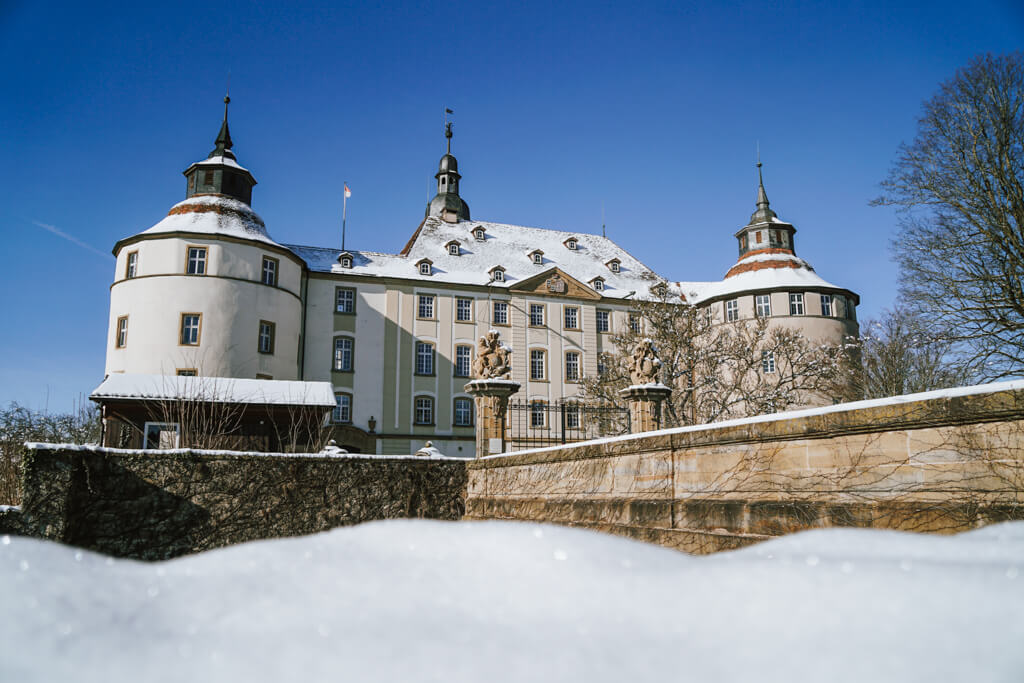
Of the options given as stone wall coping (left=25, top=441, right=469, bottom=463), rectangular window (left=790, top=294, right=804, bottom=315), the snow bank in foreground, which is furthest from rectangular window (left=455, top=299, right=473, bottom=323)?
the snow bank in foreground

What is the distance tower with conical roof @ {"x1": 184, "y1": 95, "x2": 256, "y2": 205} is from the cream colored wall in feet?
14.6

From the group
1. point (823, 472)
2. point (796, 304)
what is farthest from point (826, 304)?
point (823, 472)

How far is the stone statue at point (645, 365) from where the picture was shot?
17.3m

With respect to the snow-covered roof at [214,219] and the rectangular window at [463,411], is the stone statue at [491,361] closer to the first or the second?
the snow-covered roof at [214,219]

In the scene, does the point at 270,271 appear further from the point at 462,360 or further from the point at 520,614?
the point at 520,614

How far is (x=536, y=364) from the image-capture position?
4216 cm

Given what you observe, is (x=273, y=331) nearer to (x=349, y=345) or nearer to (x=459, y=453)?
(x=349, y=345)

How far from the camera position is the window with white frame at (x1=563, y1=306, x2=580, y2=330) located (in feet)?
141

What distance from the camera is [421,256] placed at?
42.9 metres

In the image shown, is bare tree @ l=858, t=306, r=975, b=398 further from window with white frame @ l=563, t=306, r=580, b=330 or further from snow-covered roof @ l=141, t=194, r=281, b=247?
snow-covered roof @ l=141, t=194, r=281, b=247

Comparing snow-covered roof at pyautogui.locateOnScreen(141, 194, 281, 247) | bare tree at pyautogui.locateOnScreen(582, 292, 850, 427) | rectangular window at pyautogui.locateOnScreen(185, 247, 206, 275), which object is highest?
snow-covered roof at pyautogui.locateOnScreen(141, 194, 281, 247)

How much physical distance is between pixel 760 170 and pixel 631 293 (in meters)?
14.5

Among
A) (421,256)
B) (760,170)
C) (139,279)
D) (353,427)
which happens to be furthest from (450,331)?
(760,170)

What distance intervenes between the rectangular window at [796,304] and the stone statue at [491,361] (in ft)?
99.2
